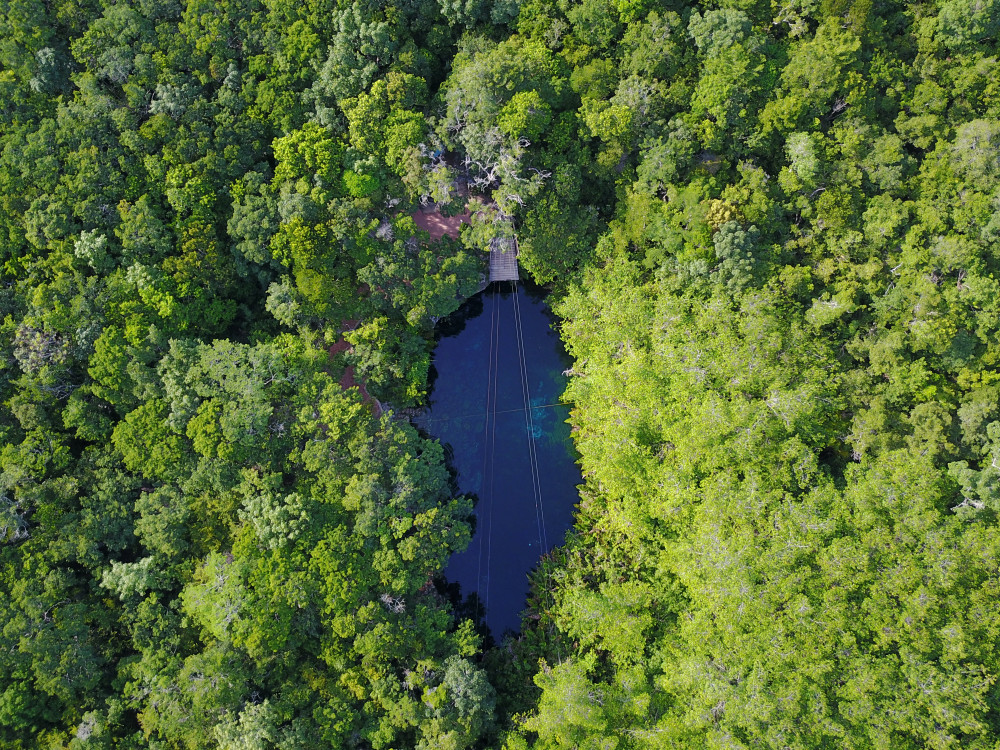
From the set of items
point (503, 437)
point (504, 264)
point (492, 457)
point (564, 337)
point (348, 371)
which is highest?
point (504, 264)

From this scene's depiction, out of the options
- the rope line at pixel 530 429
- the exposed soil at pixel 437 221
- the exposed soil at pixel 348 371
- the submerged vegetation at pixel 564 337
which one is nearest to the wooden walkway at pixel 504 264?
the rope line at pixel 530 429

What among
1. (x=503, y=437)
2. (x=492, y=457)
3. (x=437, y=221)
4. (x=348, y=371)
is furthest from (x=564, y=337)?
(x=348, y=371)

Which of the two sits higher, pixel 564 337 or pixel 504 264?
pixel 504 264

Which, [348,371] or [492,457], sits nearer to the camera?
[348,371]

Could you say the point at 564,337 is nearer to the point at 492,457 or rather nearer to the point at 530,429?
the point at 530,429

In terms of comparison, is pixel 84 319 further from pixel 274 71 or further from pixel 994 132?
pixel 994 132

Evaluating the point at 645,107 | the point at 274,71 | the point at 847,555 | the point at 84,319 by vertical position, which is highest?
the point at 274,71

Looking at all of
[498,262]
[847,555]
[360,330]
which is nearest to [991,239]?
[847,555]
